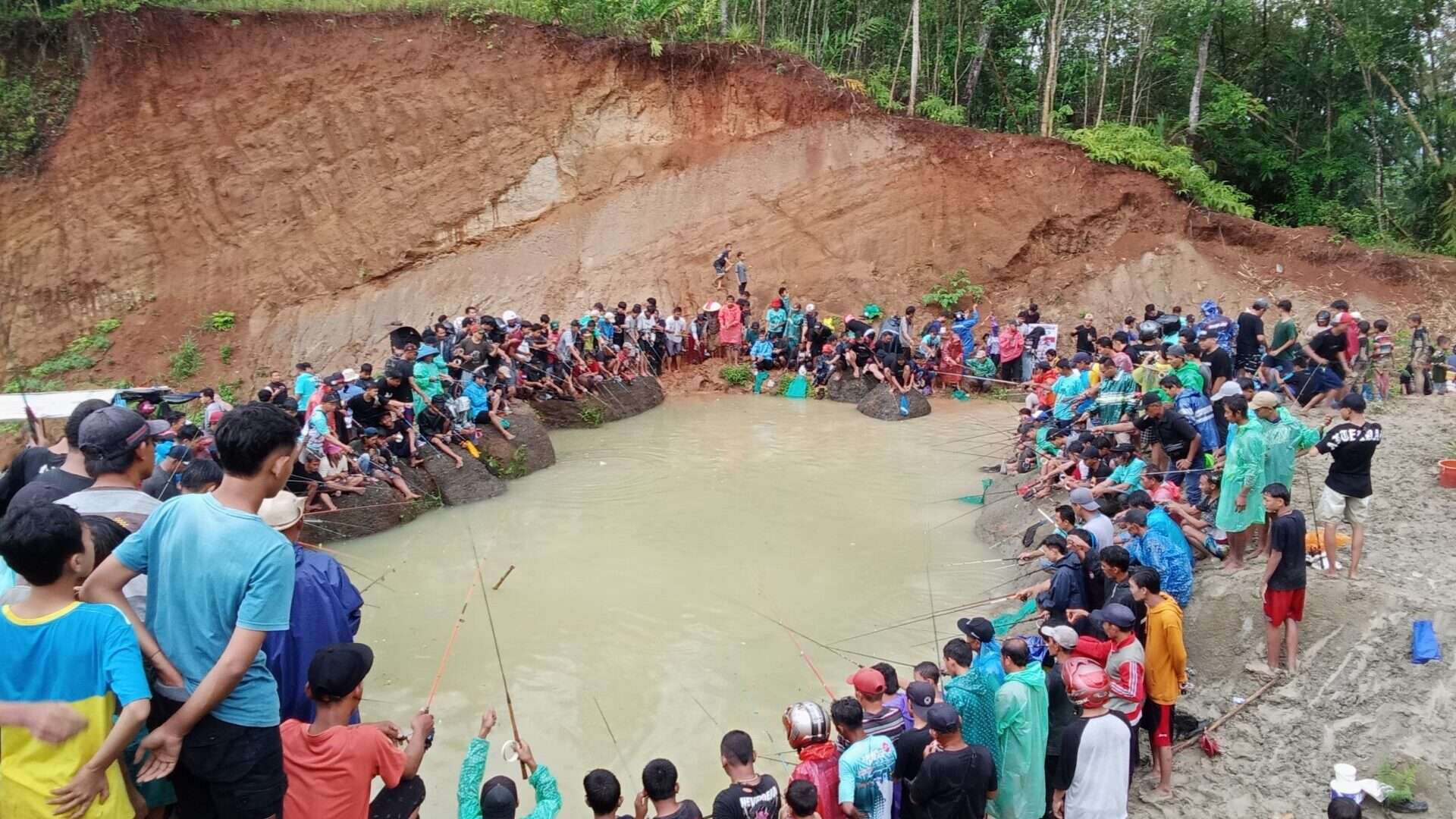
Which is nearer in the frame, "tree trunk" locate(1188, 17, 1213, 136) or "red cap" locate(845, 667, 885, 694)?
"red cap" locate(845, 667, 885, 694)

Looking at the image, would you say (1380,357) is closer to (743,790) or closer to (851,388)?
(851,388)

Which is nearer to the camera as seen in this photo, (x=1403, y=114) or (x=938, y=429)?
(x=938, y=429)

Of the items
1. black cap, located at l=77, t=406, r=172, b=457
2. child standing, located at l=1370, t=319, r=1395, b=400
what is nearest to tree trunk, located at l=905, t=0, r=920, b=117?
child standing, located at l=1370, t=319, r=1395, b=400

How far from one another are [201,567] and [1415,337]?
17269 mm

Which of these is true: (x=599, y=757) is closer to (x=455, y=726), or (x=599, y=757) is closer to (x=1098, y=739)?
(x=455, y=726)

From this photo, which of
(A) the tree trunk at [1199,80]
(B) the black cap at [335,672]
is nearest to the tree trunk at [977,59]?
(A) the tree trunk at [1199,80]

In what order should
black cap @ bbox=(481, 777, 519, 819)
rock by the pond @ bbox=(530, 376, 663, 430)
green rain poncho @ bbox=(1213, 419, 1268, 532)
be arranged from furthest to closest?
rock by the pond @ bbox=(530, 376, 663, 430) → green rain poncho @ bbox=(1213, 419, 1268, 532) → black cap @ bbox=(481, 777, 519, 819)

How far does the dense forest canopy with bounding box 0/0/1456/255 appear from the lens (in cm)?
1941

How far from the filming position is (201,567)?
2.76 m

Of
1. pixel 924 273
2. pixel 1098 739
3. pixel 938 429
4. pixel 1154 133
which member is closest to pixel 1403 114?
pixel 1154 133

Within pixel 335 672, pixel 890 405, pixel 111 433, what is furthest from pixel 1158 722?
pixel 890 405

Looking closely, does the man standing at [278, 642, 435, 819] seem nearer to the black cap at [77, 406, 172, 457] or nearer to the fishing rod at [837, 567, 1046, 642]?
the black cap at [77, 406, 172, 457]

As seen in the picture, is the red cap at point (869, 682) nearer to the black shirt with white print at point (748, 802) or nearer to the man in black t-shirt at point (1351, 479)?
the black shirt with white print at point (748, 802)

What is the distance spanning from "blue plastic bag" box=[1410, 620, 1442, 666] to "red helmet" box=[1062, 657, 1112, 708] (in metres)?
2.75
